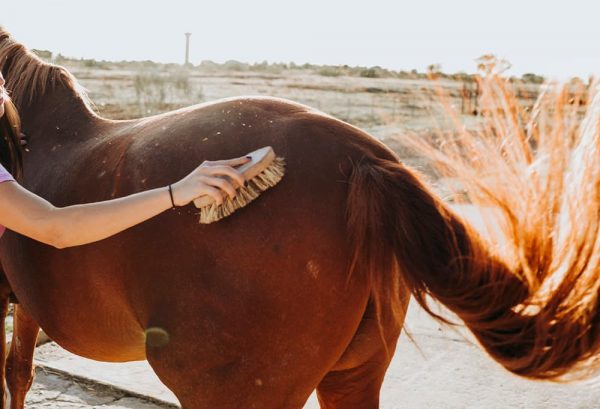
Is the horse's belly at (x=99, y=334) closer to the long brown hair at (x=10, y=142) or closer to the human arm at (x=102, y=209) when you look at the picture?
the human arm at (x=102, y=209)

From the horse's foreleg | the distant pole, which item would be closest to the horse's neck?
the horse's foreleg

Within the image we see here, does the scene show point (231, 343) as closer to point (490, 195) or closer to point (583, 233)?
point (490, 195)

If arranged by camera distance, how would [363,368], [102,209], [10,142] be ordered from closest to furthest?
[102,209] → [363,368] → [10,142]

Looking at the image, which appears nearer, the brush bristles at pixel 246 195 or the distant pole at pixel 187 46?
the brush bristles at pixel 246 195

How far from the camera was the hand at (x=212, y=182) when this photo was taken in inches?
57.3

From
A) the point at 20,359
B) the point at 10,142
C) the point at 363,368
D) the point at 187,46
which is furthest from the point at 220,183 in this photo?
the point at 187,46

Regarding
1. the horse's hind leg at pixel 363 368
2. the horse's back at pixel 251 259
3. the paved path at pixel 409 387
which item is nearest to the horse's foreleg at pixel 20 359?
the paved path at pixel 409 387

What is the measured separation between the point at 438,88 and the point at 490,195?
317 mm

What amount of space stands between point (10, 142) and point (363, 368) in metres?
1.48

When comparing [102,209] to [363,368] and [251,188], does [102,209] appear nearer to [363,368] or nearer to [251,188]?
[251,188]

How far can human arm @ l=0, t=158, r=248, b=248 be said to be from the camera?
147 centimetres

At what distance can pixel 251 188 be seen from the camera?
1507 millimetres

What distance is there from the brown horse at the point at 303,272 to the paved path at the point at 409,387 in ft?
5.85

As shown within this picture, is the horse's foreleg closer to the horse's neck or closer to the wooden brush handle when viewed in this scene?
the horse's neck
